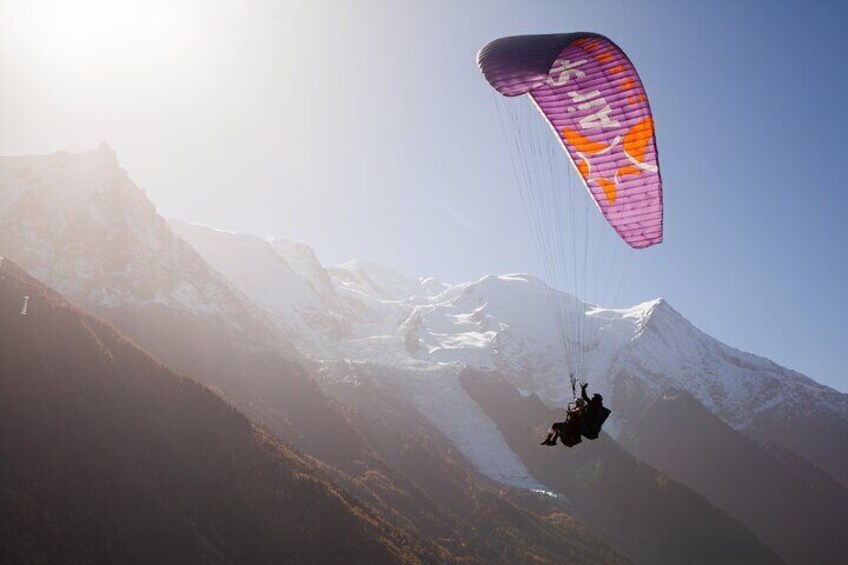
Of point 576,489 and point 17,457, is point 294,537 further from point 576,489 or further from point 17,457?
point 576,489

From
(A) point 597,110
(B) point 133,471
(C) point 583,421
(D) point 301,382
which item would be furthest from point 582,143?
(D) point 301,382

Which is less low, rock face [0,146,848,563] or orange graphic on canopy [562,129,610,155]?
orange graphic on canopy [562,129,610,155]

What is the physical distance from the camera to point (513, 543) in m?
99.8

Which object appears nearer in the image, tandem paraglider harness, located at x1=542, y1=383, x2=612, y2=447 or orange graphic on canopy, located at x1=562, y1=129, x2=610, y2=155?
tandem paraglider harness, located at x1=542, y1=383, x2=612, y2=447

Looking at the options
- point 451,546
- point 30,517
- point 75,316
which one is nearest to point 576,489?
point 451,546

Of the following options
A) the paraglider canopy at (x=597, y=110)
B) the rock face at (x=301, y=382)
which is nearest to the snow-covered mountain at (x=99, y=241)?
the rock face at (x=301, y=382)

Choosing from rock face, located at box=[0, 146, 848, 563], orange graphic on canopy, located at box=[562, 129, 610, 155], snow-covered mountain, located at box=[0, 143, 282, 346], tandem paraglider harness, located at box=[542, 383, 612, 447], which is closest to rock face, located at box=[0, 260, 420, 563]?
rock face, located at box=[0, 146, 848, 563]

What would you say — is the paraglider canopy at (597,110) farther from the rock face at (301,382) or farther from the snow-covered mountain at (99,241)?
the snow-covered mountain at (99,241)

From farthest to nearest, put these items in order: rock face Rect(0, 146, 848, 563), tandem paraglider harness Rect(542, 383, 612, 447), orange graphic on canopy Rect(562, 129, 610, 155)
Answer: rock face Rect(0, 146, 848, 563)
orange graphic on canopy Rect(562, 129, 610, 155)
tandem paraglider harness Rect(542, 383, 612, 447)

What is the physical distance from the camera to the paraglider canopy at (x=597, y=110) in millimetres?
19250

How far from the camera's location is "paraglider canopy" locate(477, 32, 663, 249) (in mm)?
19250

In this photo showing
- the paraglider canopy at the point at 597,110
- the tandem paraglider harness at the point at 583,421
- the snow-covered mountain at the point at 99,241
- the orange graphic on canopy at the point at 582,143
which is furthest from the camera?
the snow-covered mountain at the point at 99,241

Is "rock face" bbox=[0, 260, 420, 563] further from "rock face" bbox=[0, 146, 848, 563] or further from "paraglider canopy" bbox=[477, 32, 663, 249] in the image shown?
"paraglider canopy" bbox=[477, 32, 663, 249]

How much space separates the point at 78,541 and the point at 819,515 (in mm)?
197742
